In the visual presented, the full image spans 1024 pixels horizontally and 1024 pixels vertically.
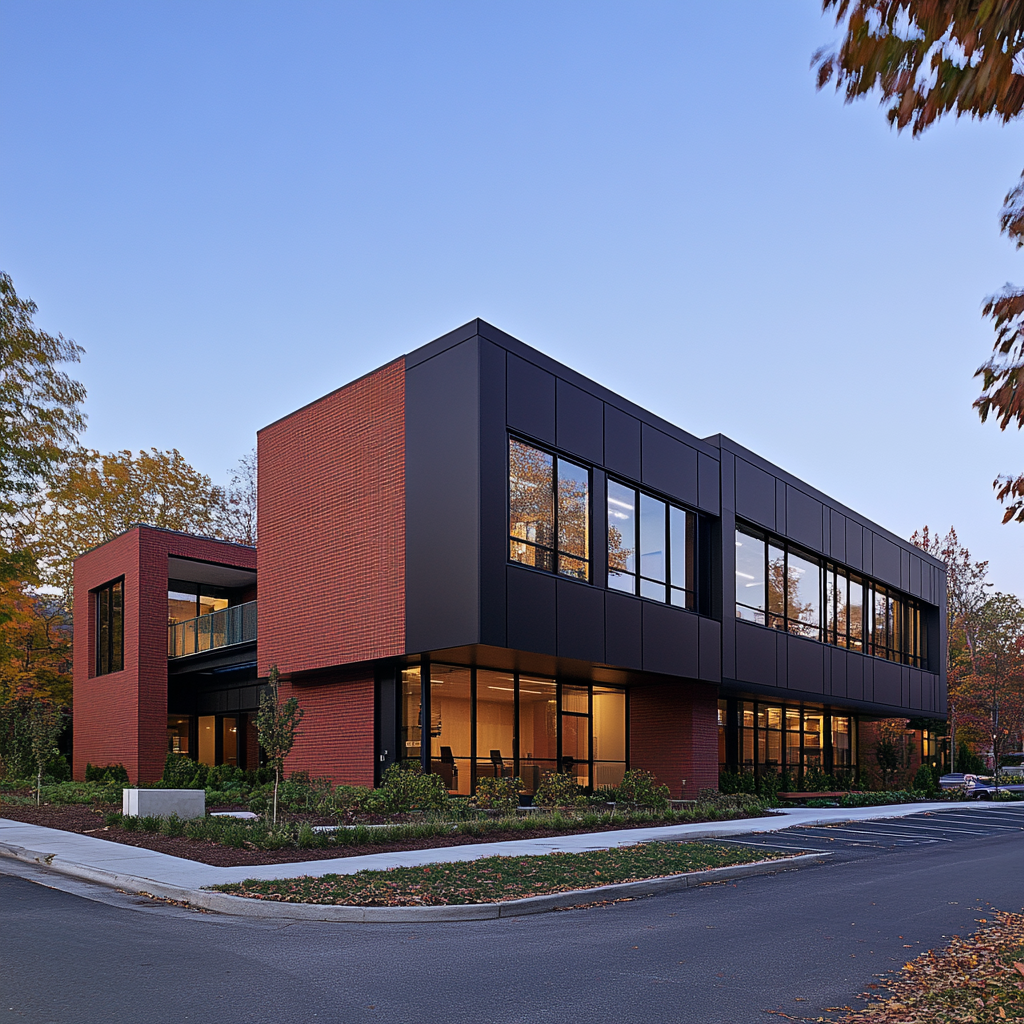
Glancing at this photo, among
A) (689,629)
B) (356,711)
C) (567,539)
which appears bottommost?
(356,711)

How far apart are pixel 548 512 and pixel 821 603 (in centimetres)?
1653

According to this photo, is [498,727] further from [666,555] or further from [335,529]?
[666,555]

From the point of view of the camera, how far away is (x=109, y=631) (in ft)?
118

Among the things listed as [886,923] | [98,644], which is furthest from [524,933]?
[98,644]

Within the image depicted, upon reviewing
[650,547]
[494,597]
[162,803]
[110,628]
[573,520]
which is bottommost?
[162,803]

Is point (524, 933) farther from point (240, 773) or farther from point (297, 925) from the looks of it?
point (240, 773)

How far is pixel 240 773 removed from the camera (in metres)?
30.9

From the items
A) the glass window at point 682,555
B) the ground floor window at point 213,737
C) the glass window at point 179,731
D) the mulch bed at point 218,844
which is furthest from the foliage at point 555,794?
the glass window at point 179,731

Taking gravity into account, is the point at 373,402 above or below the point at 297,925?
above

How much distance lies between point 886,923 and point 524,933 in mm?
3963

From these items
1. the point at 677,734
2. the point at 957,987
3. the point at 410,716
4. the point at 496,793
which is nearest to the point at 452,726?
the point at 410,716

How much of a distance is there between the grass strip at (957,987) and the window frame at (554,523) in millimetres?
13339

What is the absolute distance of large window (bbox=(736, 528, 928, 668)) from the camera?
3147 cm

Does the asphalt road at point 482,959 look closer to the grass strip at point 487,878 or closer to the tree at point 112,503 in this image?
the grass strip at point 487,878
